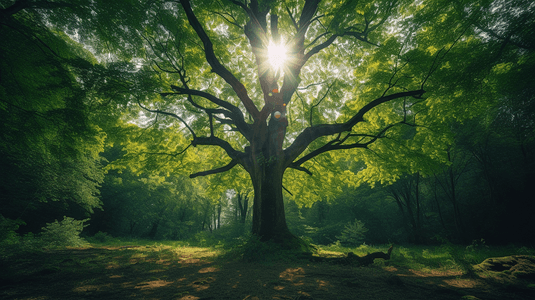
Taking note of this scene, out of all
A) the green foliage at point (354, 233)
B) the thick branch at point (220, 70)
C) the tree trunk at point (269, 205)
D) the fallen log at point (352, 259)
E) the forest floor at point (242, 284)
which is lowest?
the green foliage at point (354, 233)

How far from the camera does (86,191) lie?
1156 centimetres

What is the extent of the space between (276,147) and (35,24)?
756cm

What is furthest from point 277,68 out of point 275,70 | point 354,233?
point 354,233

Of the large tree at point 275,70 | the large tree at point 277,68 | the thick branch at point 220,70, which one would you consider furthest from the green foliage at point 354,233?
the thick branch at point 220,70

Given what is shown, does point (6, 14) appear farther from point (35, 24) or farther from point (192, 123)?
point (192, 123)

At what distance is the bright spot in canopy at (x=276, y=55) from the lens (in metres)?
7.33

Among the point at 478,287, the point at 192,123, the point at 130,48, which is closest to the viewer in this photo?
the point at 478,287

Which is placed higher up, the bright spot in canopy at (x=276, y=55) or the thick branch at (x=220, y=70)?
the bright spot in canopy at (x=276, y=55)

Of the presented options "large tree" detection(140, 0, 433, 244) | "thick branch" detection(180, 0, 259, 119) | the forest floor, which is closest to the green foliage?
"large tree" detection(140, 0, 433, 244)

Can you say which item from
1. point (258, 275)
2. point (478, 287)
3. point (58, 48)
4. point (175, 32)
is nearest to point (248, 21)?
point (175, 32)

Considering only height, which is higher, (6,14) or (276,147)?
(6,14)

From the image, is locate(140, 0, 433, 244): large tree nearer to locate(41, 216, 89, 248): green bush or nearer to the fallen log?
the fallen log

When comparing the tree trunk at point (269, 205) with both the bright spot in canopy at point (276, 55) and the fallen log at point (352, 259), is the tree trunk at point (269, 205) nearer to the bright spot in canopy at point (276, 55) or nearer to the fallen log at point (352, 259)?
the fallen log at point (352, 259)

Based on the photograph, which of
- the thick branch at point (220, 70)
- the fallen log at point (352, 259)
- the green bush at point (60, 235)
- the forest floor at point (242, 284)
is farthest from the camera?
the green bush at point (60, 235)
